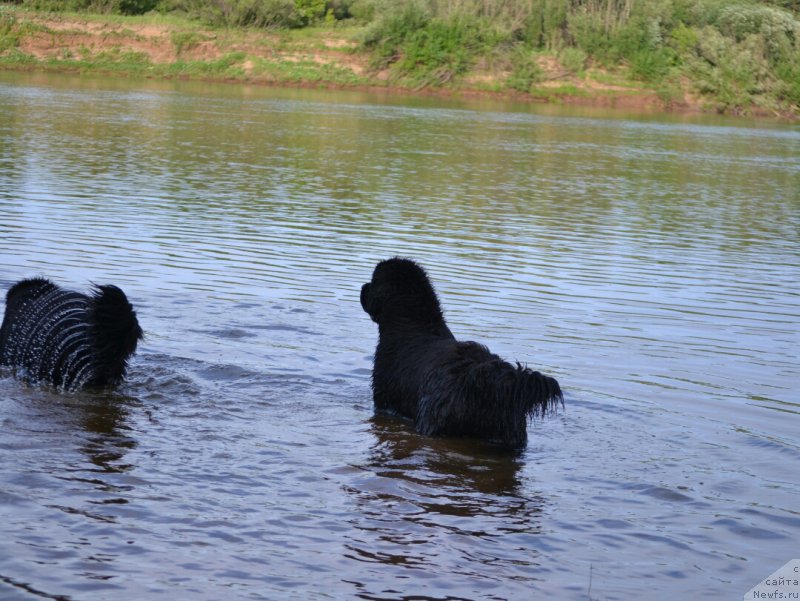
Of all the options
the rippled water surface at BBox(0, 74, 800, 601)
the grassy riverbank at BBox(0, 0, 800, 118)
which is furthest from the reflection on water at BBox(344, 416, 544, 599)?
the grassy riverbank at BBox(0, 0, 800, 118)

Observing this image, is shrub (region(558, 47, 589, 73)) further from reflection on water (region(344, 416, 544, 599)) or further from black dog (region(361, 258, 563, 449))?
reflection on water (region(344, 416, 544, 599))

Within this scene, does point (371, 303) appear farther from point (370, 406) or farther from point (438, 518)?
point (438, 518)

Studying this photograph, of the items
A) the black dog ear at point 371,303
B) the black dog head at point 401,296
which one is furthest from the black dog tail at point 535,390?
the black dog ear at point 371,303

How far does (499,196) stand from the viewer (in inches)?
808

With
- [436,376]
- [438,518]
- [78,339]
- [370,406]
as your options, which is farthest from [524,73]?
[438,518]

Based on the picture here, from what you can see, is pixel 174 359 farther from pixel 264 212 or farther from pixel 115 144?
pixel 115 144

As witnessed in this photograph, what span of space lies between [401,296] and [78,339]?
7.30ft

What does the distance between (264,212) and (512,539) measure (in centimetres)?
1182

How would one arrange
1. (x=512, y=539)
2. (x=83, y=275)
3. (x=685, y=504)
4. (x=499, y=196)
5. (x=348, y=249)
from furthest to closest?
(x=499, y=196), (x=348, y=249), (x=83, y=275), (x=685, y=504), (x=512, y=539)

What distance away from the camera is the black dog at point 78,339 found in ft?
24.7

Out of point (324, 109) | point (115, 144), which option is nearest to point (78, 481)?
point (115, 144)

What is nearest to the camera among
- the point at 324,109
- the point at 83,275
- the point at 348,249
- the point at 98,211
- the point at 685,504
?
the point at 685,504

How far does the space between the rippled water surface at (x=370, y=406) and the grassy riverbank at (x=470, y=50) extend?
42861mm

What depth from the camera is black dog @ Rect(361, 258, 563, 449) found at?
657cm
